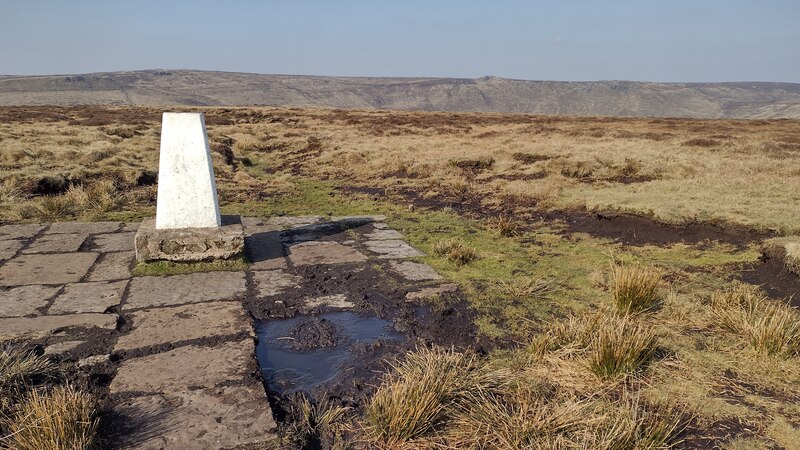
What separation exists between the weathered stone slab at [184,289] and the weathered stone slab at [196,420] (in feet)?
6.07

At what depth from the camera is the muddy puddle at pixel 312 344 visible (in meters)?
3.64

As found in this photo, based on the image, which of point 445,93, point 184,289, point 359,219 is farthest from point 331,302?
point 445,93

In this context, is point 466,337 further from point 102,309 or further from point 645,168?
point 645,168

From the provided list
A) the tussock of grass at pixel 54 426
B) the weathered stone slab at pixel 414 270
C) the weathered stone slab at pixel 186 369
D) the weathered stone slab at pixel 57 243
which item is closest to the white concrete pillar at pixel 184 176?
the weathered stone slab at pixel 57 243

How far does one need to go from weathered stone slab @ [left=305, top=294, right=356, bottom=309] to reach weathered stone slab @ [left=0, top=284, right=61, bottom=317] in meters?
2.42

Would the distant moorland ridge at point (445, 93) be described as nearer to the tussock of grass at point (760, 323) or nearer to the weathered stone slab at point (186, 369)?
the weathered stone slab at point (186, 369)

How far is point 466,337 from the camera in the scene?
4219mm

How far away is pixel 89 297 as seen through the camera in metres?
5.00

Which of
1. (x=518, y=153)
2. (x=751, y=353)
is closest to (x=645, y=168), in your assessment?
(x=518, y=153)

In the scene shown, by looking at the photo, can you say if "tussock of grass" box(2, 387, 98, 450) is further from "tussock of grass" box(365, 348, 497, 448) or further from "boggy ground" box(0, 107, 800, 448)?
"tussock of grass" box(365, 348, 497, 448)

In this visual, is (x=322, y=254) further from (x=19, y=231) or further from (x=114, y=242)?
(x=19, y=231)

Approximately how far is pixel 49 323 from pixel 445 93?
17531cm

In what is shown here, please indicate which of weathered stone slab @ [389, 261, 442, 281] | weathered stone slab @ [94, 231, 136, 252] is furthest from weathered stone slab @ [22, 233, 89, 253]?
weathered stone slab @ [389, 261, 442, 281]

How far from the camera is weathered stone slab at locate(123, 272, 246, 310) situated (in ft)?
16.2
